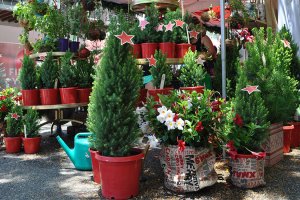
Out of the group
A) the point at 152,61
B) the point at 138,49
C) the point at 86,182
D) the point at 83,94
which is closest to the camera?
the point at 86,182

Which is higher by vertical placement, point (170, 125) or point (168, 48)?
point (168, 48)

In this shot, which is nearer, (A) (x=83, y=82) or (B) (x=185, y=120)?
(B) (x=185, y=120)

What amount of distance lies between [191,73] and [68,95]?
1.87 metres

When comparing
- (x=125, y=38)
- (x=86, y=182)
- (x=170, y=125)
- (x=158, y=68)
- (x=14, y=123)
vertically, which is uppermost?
(x=125, y=38)

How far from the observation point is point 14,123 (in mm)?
4754

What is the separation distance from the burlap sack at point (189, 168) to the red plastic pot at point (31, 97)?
2635mm

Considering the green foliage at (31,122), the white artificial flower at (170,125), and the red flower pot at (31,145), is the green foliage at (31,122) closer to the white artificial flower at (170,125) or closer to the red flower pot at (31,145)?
the red flower pot at (31,145)

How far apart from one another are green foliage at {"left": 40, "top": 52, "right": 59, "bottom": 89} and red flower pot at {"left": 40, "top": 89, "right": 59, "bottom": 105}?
9 cm

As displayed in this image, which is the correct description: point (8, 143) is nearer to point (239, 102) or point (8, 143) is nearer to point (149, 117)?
point (149, 117)

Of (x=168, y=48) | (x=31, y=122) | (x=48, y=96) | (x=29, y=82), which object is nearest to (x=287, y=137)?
(x=168, y=48)

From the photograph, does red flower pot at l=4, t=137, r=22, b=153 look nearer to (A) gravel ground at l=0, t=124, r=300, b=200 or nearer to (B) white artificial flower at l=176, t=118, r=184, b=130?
(A) gravel ground at l=0, t=124, r=300, b=200

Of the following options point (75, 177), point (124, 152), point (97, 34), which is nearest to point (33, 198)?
point (75, 177)

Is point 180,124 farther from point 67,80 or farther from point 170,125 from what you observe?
point 67,80

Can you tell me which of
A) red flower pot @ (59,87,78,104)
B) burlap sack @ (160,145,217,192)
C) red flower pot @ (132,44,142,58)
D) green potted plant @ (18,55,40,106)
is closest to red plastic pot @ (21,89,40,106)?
green potted plant @ (18,55,40,106)
